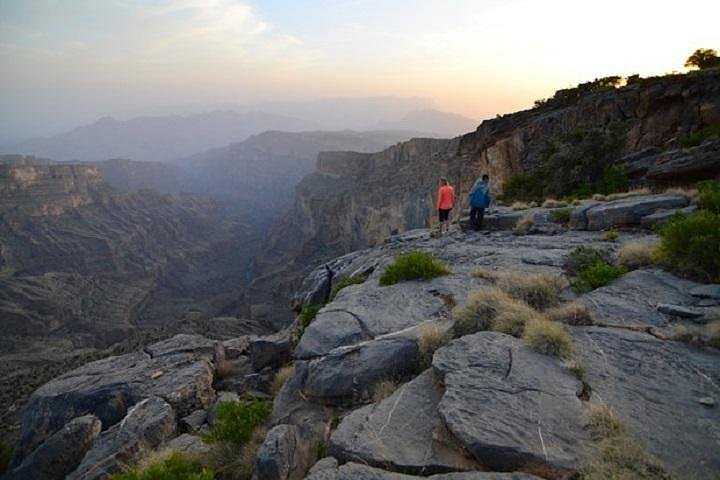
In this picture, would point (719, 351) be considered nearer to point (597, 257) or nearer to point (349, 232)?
point (597, 257)

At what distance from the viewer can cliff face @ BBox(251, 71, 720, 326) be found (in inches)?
837

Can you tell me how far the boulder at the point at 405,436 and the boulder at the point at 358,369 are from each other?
62 cm

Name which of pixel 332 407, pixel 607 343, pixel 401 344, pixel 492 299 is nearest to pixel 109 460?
pixel 332 407

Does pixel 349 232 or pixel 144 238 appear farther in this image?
pixel 144 238

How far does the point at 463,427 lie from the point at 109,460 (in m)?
6.55

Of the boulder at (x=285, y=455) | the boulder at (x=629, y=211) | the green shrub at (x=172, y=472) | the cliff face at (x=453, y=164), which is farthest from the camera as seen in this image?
the cliff face at (x=453, y=164)

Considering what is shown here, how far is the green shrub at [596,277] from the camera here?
682cm

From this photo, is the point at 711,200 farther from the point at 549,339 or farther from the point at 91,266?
the point at 91,266

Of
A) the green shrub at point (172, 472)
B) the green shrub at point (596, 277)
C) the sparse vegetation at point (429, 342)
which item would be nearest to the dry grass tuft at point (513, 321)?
the sparse vegetation at point (429, 342)

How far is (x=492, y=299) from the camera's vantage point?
20.1 ft

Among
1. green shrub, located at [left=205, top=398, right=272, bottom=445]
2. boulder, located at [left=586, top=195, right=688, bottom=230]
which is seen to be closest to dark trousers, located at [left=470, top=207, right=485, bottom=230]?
boulder, located at [left=586, top=195, right=688, bottom=230]

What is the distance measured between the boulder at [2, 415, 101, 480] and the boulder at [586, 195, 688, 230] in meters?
12.7

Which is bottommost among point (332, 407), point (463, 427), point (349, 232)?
point (349, 232)

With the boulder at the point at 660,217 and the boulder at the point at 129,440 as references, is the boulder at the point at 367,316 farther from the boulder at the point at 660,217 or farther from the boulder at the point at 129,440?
the boulder at the point at 660,217
